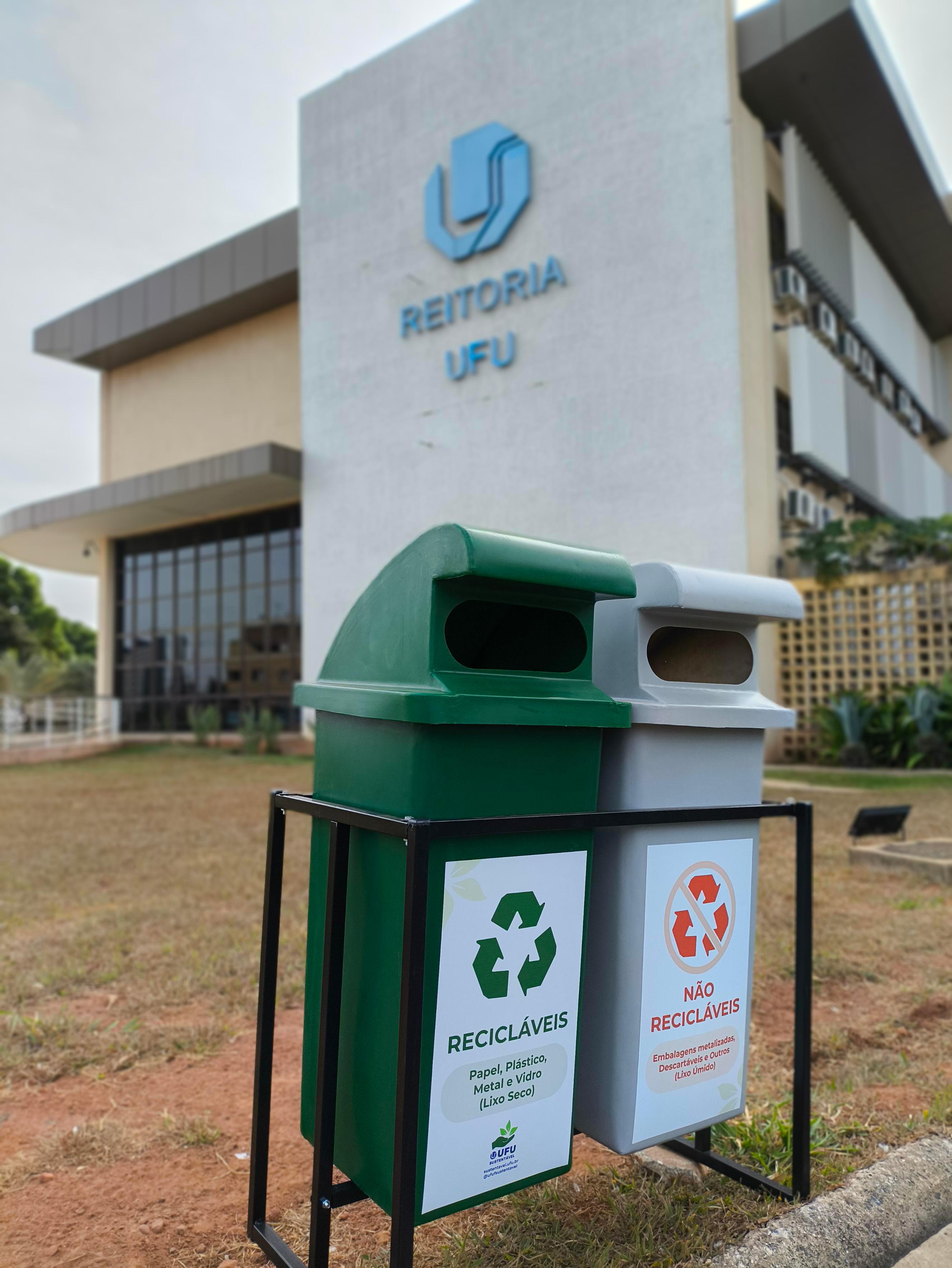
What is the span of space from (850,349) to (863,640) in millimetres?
5986

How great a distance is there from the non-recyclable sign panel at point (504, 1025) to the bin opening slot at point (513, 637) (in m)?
0.46

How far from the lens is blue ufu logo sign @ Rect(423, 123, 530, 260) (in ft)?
48.7

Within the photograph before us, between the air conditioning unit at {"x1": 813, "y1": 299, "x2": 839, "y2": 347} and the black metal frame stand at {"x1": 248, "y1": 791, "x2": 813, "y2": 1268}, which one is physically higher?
the air conditioning unit at {"x1": 813, "y1": 299, "x2": 839, "y2": 347}

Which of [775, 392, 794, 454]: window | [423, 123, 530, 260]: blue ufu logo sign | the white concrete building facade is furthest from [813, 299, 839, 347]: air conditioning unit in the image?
[423, 123, 530, 260]: blue ufu logo sign

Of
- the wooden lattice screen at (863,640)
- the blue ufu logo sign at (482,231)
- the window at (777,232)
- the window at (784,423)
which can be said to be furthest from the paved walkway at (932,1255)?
the window at (777,232)

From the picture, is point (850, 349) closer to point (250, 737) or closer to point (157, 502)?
point (250, 737)

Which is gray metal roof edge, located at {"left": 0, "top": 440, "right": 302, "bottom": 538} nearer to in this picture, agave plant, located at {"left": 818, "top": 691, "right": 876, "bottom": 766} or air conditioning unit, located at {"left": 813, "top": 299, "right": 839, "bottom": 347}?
→ air conditioning unit, located at {"left": 813, "top": 299, "right": 839, "bottom": 347}

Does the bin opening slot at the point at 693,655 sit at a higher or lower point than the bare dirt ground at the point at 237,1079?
higher

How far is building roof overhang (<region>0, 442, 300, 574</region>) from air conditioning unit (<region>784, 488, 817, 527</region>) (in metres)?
9.25

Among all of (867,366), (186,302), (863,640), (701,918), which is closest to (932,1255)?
(701,918)

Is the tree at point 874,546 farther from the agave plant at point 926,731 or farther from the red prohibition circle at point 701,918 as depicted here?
the red prohibition circle at point 701,918

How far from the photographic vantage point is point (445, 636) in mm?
1849

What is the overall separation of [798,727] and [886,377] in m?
9.09

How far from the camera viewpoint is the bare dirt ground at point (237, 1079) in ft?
6.68
